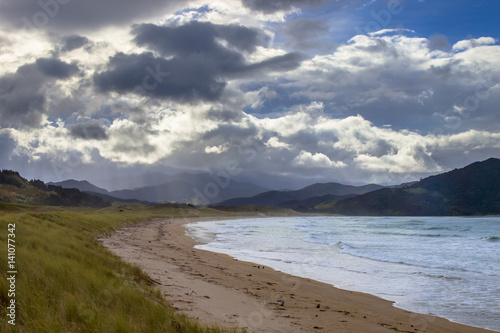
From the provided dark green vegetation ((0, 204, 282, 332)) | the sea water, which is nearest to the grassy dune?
dark green vegetation ((0, 204, 282, 332))

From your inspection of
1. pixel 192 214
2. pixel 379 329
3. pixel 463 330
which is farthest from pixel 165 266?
pixel 192 214

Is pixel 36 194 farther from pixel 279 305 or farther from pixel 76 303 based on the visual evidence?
pixel 76 303

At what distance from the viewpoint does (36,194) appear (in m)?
147

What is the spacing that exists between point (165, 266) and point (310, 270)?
6899mm

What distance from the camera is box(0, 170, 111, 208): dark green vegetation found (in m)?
133

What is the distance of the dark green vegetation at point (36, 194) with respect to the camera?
132887 mm

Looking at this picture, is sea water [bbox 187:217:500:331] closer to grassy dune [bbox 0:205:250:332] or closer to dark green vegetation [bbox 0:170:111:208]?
grassy dune [bbox 0:205:250:332]

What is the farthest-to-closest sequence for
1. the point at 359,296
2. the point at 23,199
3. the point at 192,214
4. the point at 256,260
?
1. the point at 192,214
2. the point at 23,199
3. the point at 256,260
4. the point at 359,296

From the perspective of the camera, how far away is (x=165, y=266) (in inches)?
620

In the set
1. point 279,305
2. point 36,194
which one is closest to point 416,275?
point 279,305

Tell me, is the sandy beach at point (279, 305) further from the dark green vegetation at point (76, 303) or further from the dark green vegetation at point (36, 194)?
the dark green vegetation at point (36, 194)

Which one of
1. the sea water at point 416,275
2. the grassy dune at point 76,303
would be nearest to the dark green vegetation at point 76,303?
the grassy dune at point 76,303

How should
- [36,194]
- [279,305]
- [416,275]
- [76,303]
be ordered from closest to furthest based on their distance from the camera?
1. [76,303]
2. [279,305]
3. [416,275]
4. [36,194]

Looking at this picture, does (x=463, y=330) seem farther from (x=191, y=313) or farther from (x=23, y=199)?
(x=23, y=199)
